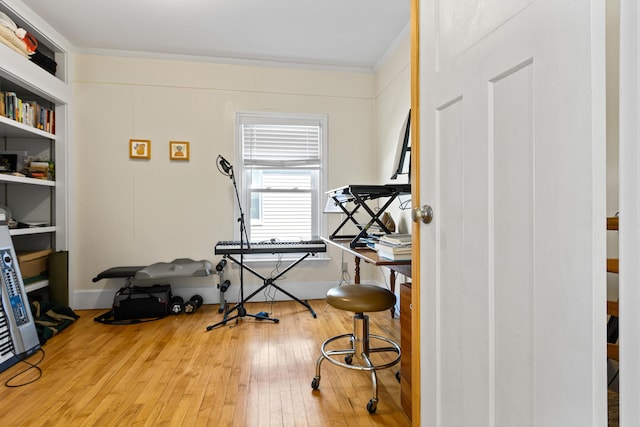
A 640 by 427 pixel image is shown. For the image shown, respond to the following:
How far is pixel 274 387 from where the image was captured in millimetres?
2020

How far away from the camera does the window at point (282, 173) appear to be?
389 cm

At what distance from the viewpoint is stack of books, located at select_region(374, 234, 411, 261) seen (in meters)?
1.75

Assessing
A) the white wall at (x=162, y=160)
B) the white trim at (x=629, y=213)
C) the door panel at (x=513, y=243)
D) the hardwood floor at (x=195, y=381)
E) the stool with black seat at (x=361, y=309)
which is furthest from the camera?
the white wall at (x=162, y=160)

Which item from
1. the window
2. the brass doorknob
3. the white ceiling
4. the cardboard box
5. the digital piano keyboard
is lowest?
the cardboard box

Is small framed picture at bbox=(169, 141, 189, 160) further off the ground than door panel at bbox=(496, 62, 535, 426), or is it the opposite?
small framed picture at bbox=(169, 141, 189, 160)

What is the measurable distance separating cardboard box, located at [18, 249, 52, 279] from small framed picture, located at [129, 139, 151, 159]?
1232 millimetres

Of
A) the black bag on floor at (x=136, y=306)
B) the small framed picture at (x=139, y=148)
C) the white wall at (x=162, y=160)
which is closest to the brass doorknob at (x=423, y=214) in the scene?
the white wall at (x=162, y=160)

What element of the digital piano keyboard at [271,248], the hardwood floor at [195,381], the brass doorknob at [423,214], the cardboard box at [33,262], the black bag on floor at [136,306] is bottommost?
the hardwood floor at [195,381]

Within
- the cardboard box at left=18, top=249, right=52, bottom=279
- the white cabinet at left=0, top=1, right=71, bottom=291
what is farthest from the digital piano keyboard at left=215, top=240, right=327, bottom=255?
the white cabinet at left=0, top=1, right=71, bottom=291

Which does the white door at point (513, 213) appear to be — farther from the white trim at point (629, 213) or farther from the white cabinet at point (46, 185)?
the white cabinet at point (46, 185)

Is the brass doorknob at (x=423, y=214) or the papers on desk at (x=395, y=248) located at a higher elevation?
the brass doorknob at (x=423, y=214)

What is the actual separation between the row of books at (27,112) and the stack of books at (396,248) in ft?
10.4

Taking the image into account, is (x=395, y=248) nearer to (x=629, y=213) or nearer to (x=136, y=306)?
(x=629, y=213)

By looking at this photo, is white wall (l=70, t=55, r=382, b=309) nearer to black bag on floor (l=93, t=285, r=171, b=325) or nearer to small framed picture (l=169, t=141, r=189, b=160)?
small framed picture (l=169, t=141, r=189, b=160)
